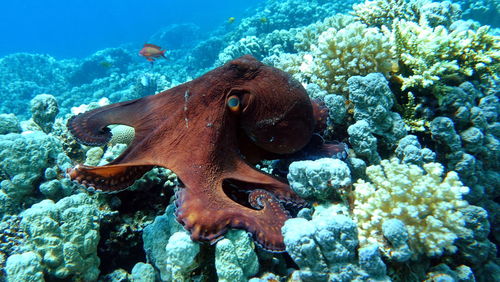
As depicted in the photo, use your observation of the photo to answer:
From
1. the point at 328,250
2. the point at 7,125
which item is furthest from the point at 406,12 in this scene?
the point at 7,125

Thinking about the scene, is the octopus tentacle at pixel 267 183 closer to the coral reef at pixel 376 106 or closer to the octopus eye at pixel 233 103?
the octopus eye at pixel 233 103

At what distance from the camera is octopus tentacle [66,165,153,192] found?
2.33 m

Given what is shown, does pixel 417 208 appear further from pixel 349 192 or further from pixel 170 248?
pixel 170 248

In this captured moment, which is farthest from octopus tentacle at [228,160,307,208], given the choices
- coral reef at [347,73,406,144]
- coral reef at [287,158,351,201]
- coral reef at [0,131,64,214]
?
coral reef at [0,131,64,214]

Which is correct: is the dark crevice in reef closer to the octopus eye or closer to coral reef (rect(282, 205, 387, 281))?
the octopus eye

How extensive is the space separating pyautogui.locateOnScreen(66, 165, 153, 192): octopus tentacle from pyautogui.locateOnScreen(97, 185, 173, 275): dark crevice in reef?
64 centimetres

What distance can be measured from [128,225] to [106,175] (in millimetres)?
865

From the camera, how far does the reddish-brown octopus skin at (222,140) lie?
2252mm

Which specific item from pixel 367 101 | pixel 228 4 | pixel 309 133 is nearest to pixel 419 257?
pixel 309 133

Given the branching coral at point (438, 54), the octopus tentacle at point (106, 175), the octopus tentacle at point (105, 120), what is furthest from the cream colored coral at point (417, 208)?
the octopus tentacle at point (105, 120)

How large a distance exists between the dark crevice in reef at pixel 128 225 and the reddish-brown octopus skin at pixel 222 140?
0.67 meters

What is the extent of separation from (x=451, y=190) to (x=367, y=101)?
4.04 feet

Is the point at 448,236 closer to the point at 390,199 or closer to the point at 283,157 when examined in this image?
the point at 390,199

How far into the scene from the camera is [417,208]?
2236 millimetres
